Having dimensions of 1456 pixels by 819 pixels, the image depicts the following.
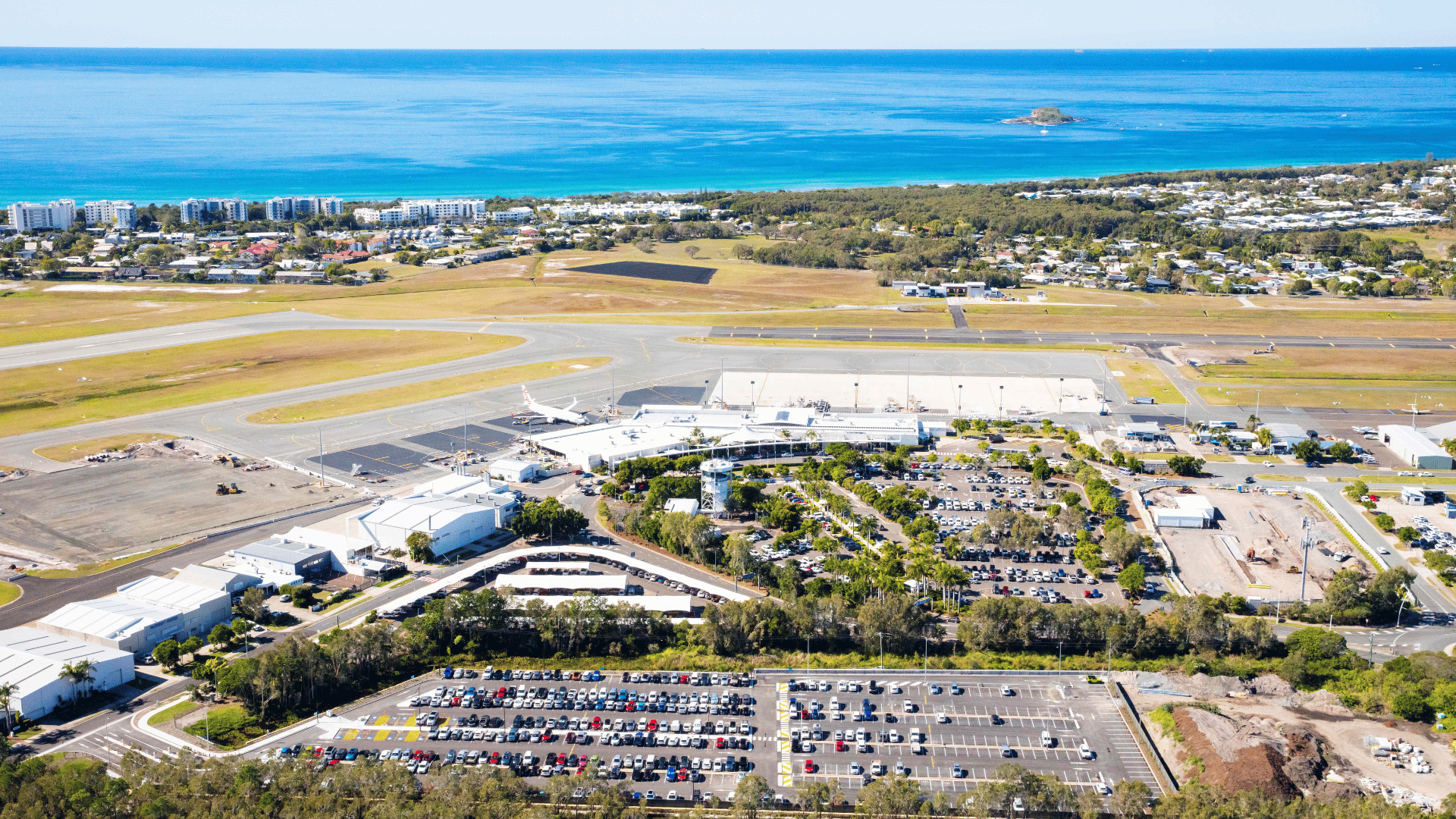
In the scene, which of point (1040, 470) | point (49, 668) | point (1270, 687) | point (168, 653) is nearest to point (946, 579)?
point (1270, 687)

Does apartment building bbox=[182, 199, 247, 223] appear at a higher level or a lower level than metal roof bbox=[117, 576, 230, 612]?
higher

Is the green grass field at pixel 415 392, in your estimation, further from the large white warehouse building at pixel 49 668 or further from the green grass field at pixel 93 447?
the large white warehouse building at pixel 49 668

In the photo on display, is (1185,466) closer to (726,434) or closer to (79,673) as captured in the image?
(726,434)

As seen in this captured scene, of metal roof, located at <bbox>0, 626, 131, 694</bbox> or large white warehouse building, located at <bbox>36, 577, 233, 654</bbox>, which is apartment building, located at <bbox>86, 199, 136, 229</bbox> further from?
metal roof, located at <bbox>0, 626, 131, 694</bbox>

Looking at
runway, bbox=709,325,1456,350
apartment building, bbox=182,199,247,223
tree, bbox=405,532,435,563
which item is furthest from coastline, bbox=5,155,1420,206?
tree, bbox=405,532,435,563

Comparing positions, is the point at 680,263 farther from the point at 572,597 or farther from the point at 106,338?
the point at 572,597

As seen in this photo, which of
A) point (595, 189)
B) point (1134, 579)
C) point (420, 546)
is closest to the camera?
point (1134, 579)

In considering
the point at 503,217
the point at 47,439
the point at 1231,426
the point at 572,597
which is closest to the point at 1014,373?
the point at 1231,426
